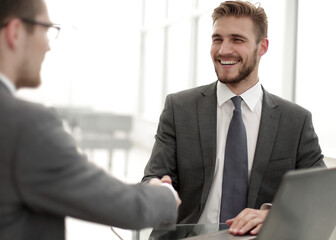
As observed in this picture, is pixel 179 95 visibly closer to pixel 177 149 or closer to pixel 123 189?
pixel 177 149

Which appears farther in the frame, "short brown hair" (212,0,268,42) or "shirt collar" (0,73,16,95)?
"short brown hair" (212,0,268,42)

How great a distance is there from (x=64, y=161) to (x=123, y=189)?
0.43ft

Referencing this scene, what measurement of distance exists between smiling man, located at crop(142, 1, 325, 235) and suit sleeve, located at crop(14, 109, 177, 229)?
2.29ft

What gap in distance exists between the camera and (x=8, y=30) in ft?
2.45

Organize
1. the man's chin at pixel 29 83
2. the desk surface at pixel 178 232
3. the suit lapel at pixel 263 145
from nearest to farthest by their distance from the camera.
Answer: the man's chin at pixel 29 83 < the desk surface at pixel 178 232 < the suit lapel at pixel 263 145

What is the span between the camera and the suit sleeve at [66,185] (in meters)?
0.70

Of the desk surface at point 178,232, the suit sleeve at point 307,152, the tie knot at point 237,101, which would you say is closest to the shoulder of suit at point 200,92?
the tie knot at point 237,101

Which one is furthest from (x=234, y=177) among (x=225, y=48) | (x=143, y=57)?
(x=143, y=57)

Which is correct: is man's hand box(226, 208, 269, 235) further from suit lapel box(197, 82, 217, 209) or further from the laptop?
suit lapel box(197, 82, 217, 209)

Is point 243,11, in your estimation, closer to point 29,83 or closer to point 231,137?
point 231,137

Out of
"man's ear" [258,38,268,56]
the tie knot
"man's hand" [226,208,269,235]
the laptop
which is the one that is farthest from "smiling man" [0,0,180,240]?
"man's ear" [258,38,268,56]

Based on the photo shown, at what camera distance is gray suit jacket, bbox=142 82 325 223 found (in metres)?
1.53

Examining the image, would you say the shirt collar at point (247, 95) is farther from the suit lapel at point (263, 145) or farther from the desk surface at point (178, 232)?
the desk surface at point (178, 232)

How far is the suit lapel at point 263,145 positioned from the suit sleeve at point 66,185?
2.54 feet
